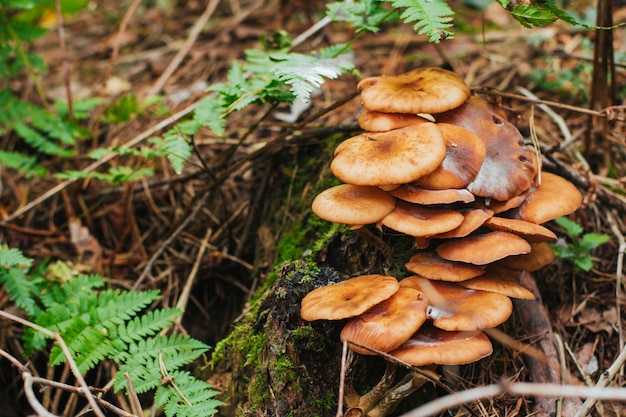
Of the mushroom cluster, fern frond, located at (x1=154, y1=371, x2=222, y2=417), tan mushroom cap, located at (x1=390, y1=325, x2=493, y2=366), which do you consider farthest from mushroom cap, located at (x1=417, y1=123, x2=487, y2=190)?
fern frond, located at (x1=154, y1=371, x2=222, y2=417)

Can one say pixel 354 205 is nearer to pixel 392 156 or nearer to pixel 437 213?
pixel 392 156

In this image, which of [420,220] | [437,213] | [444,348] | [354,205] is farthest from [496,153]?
[444,348]

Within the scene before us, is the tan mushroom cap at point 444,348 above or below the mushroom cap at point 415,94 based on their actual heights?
below

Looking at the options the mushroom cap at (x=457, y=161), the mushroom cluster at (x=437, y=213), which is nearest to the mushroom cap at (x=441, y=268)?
the mushroom cluster at (x=437, y=213)

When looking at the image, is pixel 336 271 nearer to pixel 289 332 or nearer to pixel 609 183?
pixel 289 332

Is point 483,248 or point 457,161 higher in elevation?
point 457,161

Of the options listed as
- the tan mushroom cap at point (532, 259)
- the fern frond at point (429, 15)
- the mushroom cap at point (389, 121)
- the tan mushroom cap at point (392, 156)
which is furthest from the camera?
the tan mushroom cap at point (532, 259)

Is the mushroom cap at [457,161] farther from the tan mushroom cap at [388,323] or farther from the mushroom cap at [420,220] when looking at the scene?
the tan mushroom cap at [388,323]
